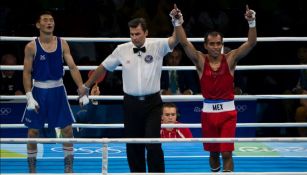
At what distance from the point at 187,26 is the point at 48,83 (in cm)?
383

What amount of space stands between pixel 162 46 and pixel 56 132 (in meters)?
2.02

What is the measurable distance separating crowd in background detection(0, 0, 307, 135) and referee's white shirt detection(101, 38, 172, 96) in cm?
295

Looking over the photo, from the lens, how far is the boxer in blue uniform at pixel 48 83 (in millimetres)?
6629

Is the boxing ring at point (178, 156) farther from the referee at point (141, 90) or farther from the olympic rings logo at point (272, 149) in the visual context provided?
the referee at point (141, 90)

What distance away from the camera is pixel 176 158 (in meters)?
7.54

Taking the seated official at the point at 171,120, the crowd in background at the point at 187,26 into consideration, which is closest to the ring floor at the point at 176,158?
the seated official at the point at 171,120

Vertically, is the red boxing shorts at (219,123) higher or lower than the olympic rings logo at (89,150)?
higher

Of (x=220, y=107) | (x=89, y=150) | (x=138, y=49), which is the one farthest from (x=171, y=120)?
(x=138, y=49)

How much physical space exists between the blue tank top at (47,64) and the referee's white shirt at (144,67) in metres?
0.64

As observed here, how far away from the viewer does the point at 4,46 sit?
31.2 feet

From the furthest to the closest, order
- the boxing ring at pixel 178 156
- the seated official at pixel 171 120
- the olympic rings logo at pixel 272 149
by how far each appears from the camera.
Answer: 1. the olympic rings logo at pixel 272 149
2. the seated official at pixel 171 120
3. the boxing ring at pixel 178 156

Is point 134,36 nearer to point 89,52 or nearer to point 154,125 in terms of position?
point 154,125

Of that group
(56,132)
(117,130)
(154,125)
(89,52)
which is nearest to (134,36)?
(154,125)

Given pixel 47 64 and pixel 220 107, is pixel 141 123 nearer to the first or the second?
pixel 220 107
